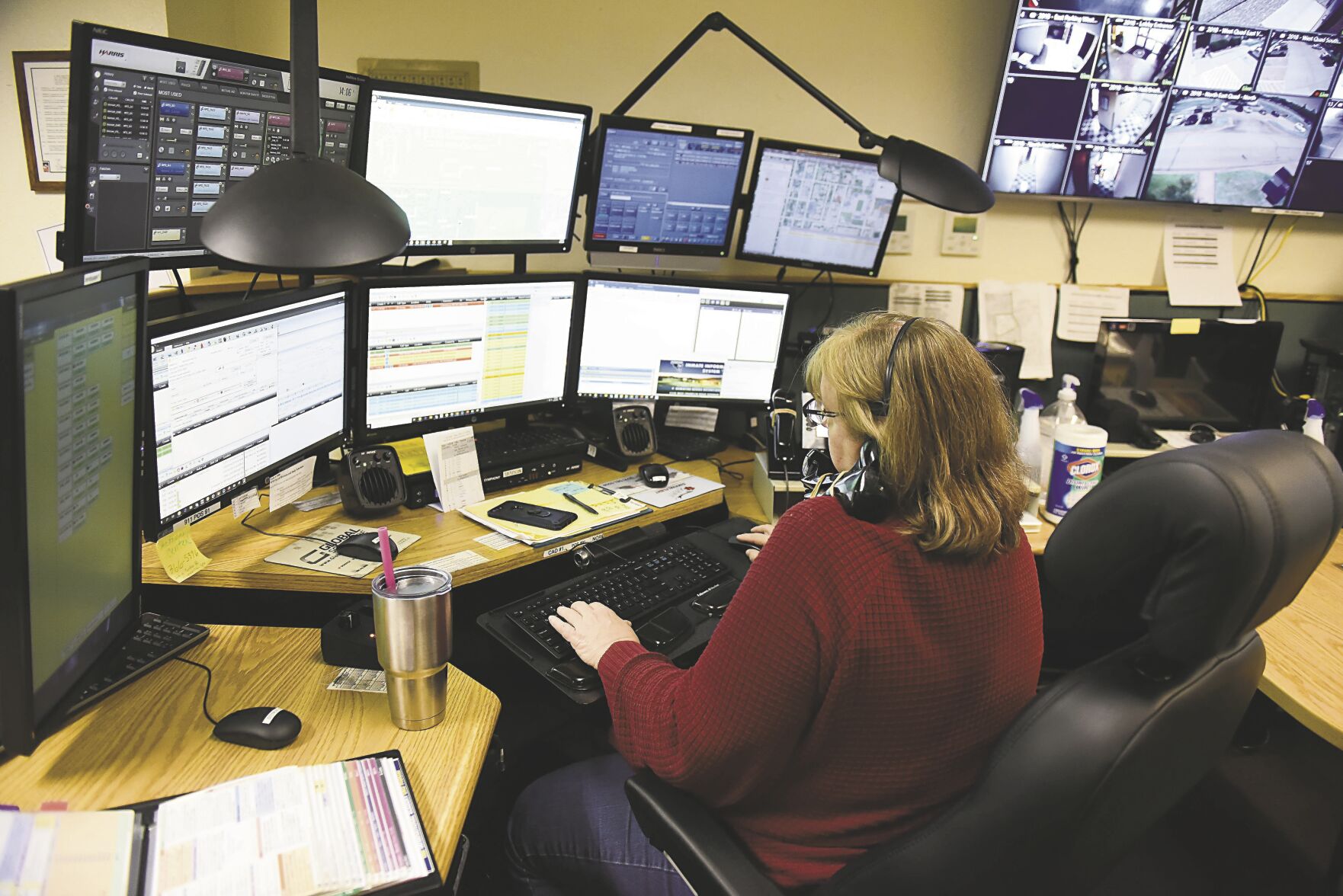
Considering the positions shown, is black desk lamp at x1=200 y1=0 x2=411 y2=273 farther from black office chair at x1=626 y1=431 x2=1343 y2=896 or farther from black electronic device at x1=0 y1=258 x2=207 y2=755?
black office chair at x1=626 y1=431 x2=1343 y2=896

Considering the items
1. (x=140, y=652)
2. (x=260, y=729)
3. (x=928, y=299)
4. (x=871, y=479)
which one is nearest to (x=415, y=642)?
(x=260, y=729)

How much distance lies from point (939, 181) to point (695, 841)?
1413 millimetres

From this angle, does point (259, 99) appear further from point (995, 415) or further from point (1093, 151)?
point (1093, 151)

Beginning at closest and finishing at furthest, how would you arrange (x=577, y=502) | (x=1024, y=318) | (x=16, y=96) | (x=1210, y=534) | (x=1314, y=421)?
1. (x=1210, y=534)
2. (x=577, y=502)
3. (x=1314, y=421)
4. (x=16, y=96)
5. (x=1024, y=318)

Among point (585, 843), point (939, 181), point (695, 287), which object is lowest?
point (585, 843)

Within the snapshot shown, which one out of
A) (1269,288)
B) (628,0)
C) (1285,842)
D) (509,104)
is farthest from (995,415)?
(1269,288)

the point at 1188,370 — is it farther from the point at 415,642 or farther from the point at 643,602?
the point at 415,642

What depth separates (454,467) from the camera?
173 cm

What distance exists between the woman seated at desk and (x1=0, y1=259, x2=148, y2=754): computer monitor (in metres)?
0.62

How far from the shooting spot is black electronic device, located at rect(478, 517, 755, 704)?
1.30m

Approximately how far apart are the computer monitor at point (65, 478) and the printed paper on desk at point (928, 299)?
202cm

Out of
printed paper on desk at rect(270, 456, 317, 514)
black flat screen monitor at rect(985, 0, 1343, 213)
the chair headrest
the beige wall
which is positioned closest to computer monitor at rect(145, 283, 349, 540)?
printed paper on desk at rect(270, 456, 317, 514)

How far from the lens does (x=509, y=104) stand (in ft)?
6.12

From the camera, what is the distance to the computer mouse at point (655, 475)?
1.93m
